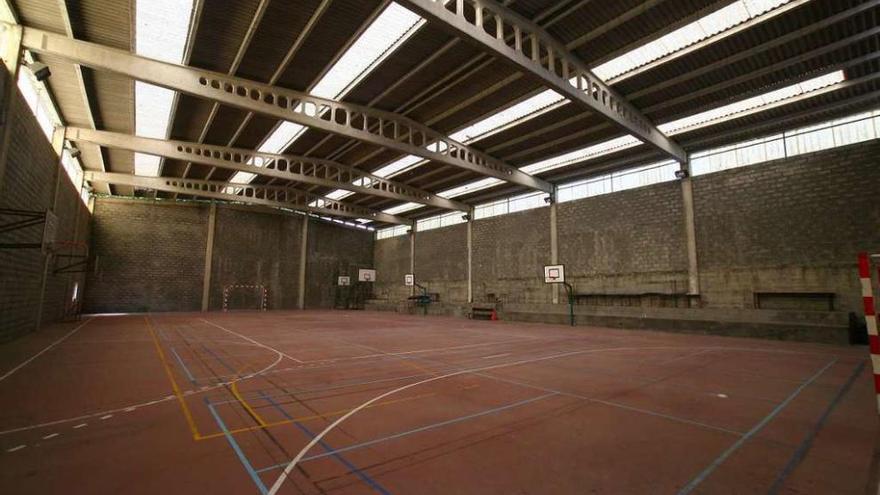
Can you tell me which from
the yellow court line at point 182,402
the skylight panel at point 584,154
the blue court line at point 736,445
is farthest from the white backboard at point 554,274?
the yellow court line at point 182,402

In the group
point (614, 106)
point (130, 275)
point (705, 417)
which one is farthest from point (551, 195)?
point (130, 275)

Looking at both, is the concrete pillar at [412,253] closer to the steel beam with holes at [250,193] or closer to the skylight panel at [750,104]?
the steel beam with holes at [250,193]

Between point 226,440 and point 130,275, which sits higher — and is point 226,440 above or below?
below

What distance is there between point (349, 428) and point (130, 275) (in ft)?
102

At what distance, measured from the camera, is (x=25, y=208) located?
11.2 m

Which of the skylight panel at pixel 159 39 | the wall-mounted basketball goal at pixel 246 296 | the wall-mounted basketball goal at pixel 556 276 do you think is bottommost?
the wall-mounted basketball goal at pixel 246 296

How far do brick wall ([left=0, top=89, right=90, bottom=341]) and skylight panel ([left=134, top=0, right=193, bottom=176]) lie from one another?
3476 mm

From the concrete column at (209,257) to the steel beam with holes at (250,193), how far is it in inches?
151

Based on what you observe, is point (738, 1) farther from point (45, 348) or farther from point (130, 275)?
point (130, 275)

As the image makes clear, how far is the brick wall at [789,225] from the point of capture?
45.4ft

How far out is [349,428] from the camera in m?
4.23

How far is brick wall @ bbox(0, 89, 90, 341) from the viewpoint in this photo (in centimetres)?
1007

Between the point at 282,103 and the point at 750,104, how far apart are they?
18275 millimetres

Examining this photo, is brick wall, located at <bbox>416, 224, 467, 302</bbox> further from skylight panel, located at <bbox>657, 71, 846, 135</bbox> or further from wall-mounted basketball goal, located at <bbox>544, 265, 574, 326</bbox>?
skylight panel, located at <bbox>657, 71, 846, 135</bbox>
